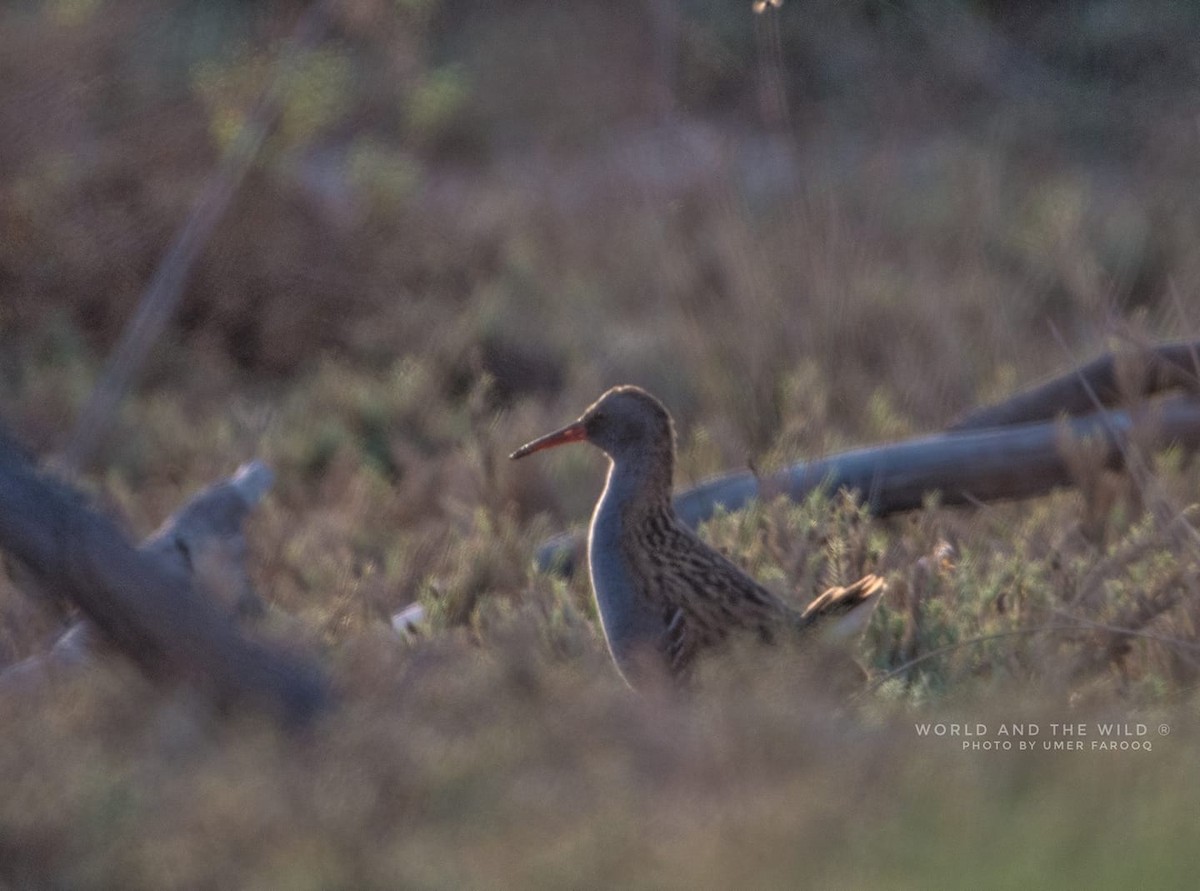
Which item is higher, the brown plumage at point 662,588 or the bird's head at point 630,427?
the bird's head at point 630,427

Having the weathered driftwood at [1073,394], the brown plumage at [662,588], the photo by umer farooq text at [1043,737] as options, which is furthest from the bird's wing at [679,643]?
the weathered driftwood at [1073,394]

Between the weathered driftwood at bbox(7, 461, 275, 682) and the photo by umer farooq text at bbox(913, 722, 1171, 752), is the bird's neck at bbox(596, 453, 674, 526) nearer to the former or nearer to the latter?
the weathered driftwood at bbox(7, 461, 275, 682)

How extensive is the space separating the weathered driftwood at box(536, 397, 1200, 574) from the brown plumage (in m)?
1.04

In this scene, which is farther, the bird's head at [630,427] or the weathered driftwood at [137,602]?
the bird's head at [630,427]

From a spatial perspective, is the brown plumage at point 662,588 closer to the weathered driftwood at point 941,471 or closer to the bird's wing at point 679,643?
the bird's wing at point 679,643

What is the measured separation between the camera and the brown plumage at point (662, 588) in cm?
376

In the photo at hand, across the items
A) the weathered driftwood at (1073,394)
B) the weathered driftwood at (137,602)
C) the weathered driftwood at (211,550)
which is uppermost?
the weathered driftwood at (137,602)

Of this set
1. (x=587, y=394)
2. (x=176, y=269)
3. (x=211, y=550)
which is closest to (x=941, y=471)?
(x=211, y=550)

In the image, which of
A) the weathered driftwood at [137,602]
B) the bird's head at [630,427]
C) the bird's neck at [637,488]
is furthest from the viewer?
the bird's head at [630,427]

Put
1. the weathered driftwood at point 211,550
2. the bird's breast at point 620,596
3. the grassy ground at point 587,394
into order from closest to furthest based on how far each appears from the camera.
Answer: the grassy ground at point 587,394 < the bird's breast at point 620,596 < the weathered driftwood at point 211,550

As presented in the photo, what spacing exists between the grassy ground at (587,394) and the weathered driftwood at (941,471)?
116 mm

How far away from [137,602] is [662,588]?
121cm

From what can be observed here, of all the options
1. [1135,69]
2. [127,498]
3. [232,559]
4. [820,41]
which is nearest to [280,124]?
[127,498]

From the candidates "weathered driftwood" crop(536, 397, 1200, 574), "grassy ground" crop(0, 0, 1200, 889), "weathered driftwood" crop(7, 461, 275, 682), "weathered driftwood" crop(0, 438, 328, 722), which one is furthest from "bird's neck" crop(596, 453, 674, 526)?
"weathered driftwood" crop(0, 438, 328, 722)
